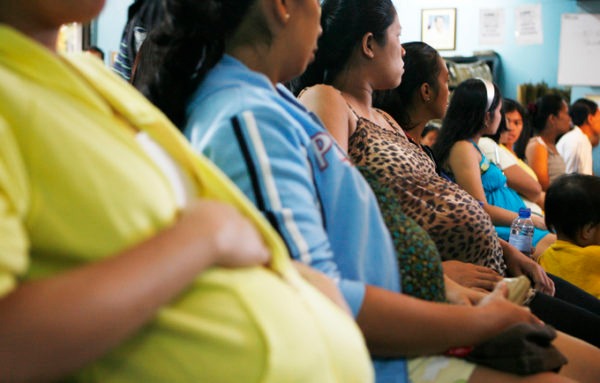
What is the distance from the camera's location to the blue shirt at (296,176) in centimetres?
86

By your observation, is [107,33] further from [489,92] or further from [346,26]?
[346,26]

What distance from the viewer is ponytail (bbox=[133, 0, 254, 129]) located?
3.23 feet

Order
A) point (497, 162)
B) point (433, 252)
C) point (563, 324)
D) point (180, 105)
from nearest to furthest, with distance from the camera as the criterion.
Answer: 1. point (180, 105)
2. point (433, 252)
3. point (563, 324)
4. point (497, 162)

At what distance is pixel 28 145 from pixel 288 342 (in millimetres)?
284

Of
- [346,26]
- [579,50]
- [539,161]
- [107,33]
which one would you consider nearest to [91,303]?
[346,26]

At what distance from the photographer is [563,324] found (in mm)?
1662

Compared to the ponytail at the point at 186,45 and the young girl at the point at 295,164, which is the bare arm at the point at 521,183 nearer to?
the young girl at the point at 295,164

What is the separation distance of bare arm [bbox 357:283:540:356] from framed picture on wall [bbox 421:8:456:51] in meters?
5.98

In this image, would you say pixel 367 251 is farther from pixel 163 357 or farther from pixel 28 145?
pixel 28 145

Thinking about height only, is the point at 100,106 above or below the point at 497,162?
above

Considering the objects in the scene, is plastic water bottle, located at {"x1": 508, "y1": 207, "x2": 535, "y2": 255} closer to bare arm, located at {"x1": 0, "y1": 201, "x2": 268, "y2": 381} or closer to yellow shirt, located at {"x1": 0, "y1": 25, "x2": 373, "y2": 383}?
yellow shirt, located at {"x1": 0, "y1": 25, "x2": 373, "y2": 383}

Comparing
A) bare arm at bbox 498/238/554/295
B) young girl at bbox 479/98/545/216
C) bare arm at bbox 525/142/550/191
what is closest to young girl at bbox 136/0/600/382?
bare arm at bbox 498/238/554/295

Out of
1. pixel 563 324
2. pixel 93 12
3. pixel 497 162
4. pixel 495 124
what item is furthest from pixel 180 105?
pixel 497 162

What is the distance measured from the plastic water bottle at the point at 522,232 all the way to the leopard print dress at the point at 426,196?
1.09 m
